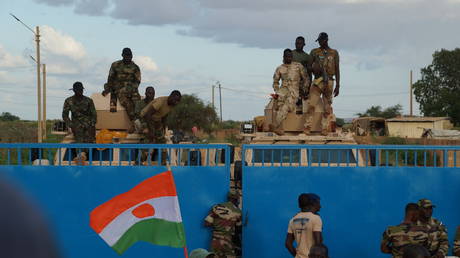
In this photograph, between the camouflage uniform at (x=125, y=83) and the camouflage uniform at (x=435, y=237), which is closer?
the camouflage uniform at (x=435, y=237)

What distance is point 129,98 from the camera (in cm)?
1126

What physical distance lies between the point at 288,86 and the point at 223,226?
4.33 metres

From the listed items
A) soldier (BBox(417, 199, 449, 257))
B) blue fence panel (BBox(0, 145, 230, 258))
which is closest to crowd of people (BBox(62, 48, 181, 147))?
blue fence panel (BBox(0, 145, 230, 258))

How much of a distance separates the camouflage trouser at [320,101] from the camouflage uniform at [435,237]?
5495 mm

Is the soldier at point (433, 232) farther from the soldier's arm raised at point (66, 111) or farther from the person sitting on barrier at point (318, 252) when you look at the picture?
the soldier's arm raised at point (66, 111)

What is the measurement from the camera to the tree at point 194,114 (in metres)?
57.7

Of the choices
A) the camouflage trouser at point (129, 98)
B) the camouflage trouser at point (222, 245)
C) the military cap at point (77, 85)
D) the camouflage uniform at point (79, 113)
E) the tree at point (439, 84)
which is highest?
the tree at point (439, 84)

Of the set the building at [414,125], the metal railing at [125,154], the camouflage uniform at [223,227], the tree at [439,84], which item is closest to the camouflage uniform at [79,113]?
the metal railing at [125,154]

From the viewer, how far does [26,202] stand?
0.97m

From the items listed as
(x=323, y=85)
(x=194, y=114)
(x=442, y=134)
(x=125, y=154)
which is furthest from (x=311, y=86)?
(x=194, y=114)

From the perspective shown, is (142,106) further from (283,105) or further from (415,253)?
(415,253)

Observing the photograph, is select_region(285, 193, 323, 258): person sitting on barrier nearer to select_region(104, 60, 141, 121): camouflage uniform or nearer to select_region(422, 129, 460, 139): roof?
select_region(104, 60, 141, 121): camouflage uniform

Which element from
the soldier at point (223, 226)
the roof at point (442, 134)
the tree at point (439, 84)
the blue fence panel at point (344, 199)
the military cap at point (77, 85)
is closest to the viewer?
the soldier at point (223, 226)

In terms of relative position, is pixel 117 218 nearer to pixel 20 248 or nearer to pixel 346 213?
pixel 346 213
